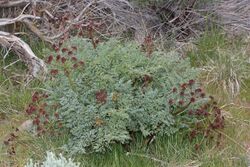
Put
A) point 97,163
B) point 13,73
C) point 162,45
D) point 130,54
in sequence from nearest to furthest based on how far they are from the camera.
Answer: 1. point 97,163
2. point 130,54
3. point 13,73
4. point 162,45

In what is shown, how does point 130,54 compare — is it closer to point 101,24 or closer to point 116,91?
point 116,91

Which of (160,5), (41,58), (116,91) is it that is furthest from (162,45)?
(116,91)

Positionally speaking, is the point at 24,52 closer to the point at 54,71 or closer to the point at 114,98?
the point at 54,71

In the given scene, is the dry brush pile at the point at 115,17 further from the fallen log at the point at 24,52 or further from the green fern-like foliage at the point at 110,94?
the green fern-like foliage at the point at 110,94

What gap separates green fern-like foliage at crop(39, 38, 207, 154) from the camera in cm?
351

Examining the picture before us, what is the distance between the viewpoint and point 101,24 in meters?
5.36

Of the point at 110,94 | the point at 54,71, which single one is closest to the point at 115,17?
the point at 54,71

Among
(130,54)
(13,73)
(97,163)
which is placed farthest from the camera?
(13,73)

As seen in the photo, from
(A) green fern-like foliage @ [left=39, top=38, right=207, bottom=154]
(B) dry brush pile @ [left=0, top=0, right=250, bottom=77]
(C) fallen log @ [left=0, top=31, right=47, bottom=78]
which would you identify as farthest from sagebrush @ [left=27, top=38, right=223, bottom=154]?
(B) dry brush pile @ [left=0, top=0, right=250, bottom=77]

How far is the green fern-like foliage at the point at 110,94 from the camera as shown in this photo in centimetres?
351

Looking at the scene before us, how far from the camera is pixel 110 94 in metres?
3.56

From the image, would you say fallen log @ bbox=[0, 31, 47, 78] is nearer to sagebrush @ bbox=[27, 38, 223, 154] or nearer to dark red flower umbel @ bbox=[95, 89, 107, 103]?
sagebrush @ bbox=[27, 38, 223, 154]

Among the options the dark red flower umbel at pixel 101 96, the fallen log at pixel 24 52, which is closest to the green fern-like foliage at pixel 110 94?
the dark red flower umbel at pixel 101 96

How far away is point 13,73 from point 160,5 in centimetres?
176
